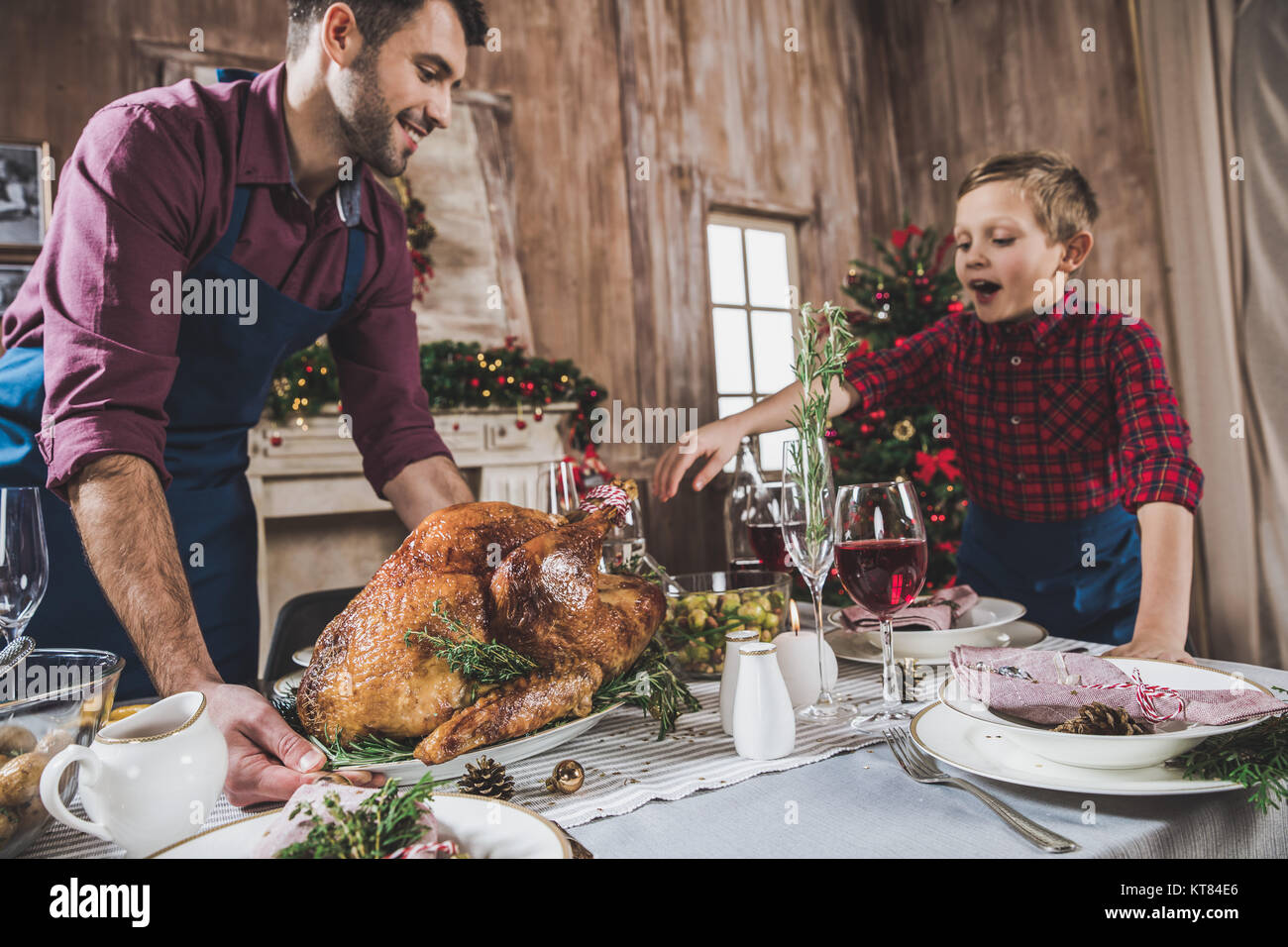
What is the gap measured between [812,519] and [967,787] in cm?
32

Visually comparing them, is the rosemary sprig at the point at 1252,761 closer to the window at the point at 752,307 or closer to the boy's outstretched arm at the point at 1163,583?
the boy's outstretched arm at the point at 1163,583

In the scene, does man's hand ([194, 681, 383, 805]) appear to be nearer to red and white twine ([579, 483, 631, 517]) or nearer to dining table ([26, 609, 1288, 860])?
dining table ([26, 609, 1288, 860])

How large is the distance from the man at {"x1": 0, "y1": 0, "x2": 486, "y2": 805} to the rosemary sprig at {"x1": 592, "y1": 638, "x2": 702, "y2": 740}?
39 centimetres

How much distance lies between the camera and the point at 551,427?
355 centimetres

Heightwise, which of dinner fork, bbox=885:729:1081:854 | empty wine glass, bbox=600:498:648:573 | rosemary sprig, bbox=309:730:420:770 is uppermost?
empty wine glass, bbox=600:498:648:573

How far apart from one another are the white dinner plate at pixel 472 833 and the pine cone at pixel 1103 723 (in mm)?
377

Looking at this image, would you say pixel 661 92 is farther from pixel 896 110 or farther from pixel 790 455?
pixel 790 455

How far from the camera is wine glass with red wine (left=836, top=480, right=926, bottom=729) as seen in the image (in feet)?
2.52

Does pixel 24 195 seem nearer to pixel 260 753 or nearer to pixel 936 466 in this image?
pixel 260 753

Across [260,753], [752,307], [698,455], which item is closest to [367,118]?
[698,455]

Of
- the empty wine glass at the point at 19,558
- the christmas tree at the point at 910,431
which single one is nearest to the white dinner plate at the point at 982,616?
the empty wine glass at the point at 19,558

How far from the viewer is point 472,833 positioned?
1.53 ft

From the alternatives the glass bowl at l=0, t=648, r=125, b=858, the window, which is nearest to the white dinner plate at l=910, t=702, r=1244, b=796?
the glass bowl at l=0, t=648, r=125, b=858

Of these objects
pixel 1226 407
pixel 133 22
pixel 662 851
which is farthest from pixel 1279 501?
pixel 133 22
